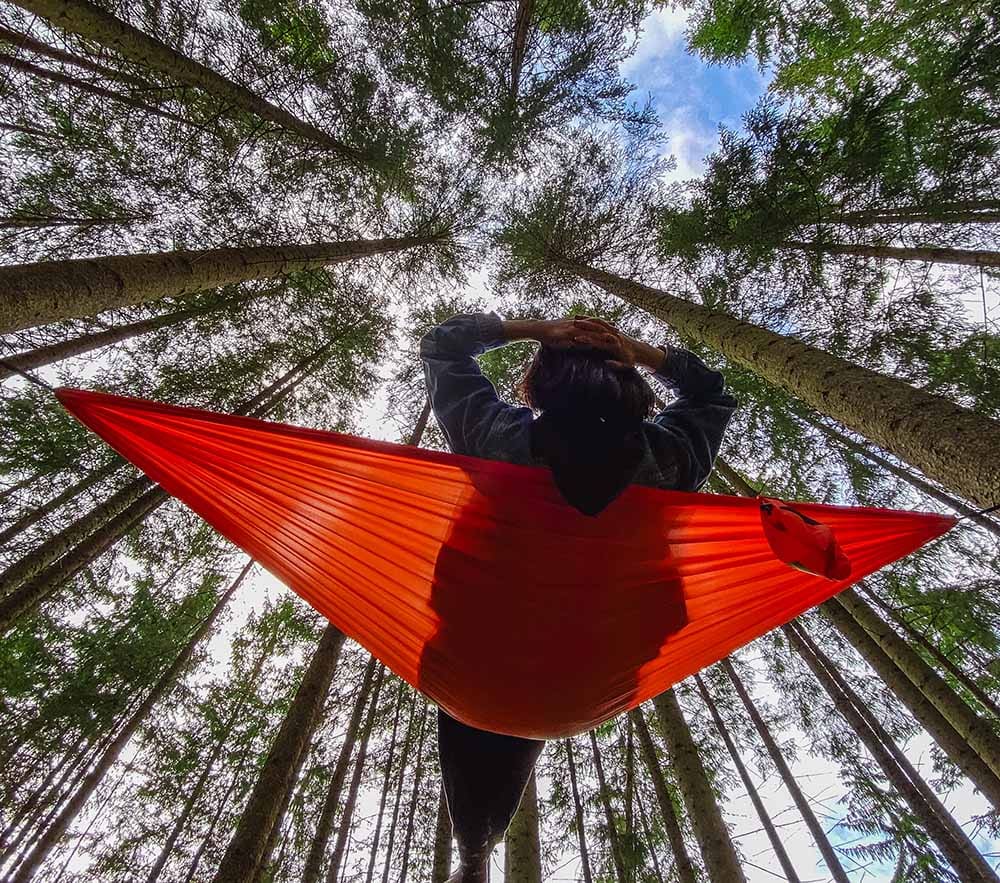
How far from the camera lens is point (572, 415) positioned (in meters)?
1.26

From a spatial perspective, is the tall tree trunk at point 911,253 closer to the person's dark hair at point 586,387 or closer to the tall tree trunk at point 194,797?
the person's dark hair at point 586,387

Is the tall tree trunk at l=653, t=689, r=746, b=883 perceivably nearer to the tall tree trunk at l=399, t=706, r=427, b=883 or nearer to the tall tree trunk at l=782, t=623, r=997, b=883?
the tall tree trunk at l=782, t=623, r=997, b=883

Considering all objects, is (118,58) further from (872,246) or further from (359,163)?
(872,246)

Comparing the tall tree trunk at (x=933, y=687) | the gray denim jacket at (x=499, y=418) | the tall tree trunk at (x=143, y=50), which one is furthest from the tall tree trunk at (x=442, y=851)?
the tall tree trunk at (x=143, y=50)

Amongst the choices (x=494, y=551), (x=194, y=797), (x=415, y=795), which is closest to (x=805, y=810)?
(x=415, y=795)

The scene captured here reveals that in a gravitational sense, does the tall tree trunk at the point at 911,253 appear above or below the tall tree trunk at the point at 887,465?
above

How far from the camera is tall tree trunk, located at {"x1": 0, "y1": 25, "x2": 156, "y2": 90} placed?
3406mm

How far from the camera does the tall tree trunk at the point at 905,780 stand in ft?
11.4

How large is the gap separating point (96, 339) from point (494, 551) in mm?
5192

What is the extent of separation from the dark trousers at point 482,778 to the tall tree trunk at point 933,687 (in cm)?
345

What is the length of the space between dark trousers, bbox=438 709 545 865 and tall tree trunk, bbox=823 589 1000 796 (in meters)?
3.45

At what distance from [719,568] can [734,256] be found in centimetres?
397

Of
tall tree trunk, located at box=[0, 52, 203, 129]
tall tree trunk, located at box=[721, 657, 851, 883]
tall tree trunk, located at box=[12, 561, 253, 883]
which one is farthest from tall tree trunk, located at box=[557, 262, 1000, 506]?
tall tree trunk, located at box=[12, 561, 253, 883]

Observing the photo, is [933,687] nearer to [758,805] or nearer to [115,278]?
[758,805]
